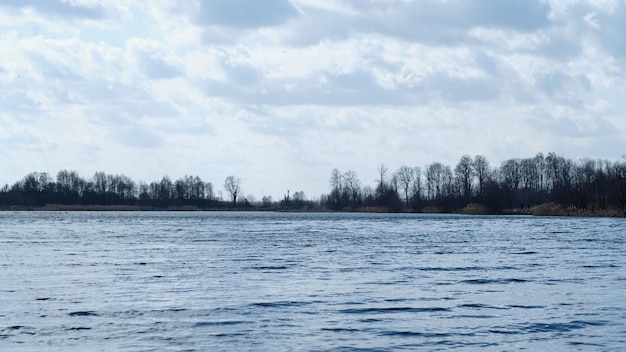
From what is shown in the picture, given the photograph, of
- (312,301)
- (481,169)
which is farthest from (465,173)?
(312,301)

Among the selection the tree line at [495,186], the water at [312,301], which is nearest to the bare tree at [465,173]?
the tree line at [495,186]

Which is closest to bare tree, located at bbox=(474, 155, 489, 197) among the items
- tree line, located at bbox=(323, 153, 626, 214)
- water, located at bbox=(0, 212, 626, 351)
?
tree line, located at bbox=(323, 153, 626, 214)

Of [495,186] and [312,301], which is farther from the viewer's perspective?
[495,186]

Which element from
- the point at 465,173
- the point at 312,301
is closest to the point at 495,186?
the point at 465,173

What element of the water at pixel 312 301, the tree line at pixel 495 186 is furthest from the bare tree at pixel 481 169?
the water at pixel 312 301

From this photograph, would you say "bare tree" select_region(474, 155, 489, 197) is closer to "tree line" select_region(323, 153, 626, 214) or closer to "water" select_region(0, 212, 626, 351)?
"tree line" select_region(323, 153, 626, 214)

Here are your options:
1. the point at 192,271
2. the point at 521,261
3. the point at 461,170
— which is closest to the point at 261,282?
the point at 192,271

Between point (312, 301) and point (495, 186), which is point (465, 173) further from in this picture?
point (312, 301)

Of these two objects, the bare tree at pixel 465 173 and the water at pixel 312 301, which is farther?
the bare tree at pixel 465 173

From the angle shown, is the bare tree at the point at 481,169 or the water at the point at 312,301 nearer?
the water at the point at 312,301

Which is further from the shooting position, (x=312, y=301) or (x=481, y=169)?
(x=481, y=169)

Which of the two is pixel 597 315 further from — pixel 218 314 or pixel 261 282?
pixel 261 282

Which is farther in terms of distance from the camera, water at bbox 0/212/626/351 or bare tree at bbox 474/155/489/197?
bare tree at bbox 474/155/489/197

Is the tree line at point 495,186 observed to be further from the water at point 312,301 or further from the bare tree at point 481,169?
the water at point 312,301
